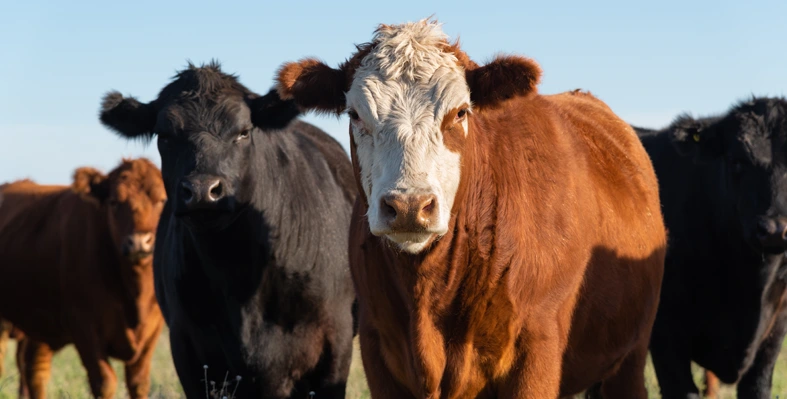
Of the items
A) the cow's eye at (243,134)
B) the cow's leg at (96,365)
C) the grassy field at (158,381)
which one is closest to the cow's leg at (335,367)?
the cow's eye at (243,134)

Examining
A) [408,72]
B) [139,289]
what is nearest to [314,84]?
[408,72]

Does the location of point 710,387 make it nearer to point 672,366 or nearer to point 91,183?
point 672,366

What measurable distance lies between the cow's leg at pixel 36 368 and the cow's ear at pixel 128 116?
462 cm

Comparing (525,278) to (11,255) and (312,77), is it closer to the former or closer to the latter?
(312,77)

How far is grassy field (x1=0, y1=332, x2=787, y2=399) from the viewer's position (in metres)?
9.20

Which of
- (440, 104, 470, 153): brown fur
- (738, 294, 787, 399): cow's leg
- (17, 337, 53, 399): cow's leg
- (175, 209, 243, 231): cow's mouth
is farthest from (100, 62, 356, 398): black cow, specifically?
(17, 337, 53, 399): cow's leg

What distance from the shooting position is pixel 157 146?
6.30 meters

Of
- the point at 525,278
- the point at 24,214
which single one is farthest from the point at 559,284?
the point at 24,214

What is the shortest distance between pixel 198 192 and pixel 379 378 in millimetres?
1664

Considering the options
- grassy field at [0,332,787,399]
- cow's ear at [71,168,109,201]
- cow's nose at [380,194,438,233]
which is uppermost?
cow's nose at [380,194,438,233]

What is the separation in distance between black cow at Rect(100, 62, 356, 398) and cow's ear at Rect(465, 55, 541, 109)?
1.92 metres

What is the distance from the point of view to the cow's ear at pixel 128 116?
651cm

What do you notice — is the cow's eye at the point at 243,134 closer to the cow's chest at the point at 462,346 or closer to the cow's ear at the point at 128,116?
the cow's ear at the point at 128,116

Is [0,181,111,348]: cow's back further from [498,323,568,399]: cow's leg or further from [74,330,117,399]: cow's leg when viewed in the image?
[498,323,568,399]: cow's leg
